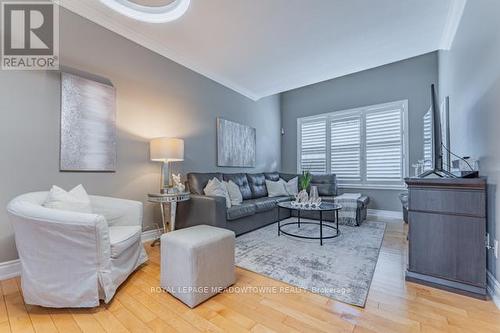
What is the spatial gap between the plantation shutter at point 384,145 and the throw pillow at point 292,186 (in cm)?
152

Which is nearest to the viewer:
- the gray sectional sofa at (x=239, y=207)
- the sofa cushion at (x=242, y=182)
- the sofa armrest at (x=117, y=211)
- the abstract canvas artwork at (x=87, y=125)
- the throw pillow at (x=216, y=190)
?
the sofa armrest at (x=117, y=211)

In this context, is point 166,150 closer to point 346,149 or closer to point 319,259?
point 319,259

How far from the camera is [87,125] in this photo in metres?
2.51

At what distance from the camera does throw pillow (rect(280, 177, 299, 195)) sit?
15.7 ft

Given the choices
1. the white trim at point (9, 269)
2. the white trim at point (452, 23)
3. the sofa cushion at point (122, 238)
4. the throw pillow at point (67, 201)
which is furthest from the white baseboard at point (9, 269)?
the white trim at point (452, 23)

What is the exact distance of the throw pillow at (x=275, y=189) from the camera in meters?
4.58

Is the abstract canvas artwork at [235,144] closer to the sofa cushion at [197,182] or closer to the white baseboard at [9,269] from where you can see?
the sofa cushion at [197,182]

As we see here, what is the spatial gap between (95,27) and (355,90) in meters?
4.82

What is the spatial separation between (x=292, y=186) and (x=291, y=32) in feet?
9.56

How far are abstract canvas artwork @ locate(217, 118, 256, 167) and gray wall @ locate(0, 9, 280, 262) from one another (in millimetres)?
161

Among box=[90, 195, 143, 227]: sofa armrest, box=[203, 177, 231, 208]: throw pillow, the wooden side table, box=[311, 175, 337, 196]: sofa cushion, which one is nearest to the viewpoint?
A: box=[90, 195, 143, 227]: sofa armrest

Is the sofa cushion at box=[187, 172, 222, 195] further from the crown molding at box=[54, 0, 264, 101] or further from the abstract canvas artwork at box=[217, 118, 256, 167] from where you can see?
the crown molding at box=[54, 0, 264, 101]

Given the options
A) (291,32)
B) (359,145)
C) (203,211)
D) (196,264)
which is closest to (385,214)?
(359,145)

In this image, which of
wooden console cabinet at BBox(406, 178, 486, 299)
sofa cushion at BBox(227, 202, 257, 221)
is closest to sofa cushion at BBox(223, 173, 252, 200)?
sofa cushion at BBox(227, 202, 257, 221)
